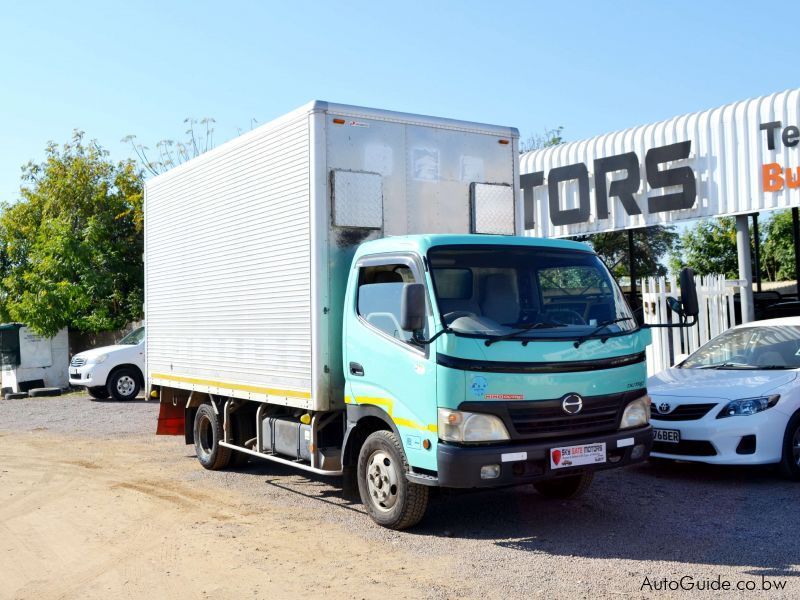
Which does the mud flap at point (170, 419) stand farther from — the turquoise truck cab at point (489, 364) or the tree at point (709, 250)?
the tree at point (709, 250)

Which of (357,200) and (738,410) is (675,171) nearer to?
(738,410)

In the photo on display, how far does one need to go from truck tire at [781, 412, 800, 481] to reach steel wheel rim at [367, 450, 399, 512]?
4.02m

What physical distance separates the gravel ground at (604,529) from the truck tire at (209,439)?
0.14 m

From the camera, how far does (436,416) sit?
6320 millimetres

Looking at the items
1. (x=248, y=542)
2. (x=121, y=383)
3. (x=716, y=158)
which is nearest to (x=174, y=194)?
(x=248, y=542)

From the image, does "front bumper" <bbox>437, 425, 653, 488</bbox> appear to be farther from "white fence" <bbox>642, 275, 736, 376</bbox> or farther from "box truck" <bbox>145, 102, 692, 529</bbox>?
"white fence" <bbox>642, 275, 736, 376</bbox>

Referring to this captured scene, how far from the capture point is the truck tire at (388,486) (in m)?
Answer: 6.77

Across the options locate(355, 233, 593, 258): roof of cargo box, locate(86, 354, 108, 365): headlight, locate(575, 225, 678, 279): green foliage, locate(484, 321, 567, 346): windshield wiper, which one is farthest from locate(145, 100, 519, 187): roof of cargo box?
locate(575, 225, 678, 279): green foliage

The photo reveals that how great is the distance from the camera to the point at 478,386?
Result: 20.5ft

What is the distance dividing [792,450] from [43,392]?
20044 millimetres

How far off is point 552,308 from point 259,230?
10.6ft

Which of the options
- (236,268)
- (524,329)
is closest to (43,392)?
(236,268)

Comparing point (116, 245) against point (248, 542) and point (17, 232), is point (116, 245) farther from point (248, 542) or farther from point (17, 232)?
point (248, 542)

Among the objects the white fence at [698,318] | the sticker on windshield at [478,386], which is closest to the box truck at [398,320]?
the sticker on windshield at [478,386]
